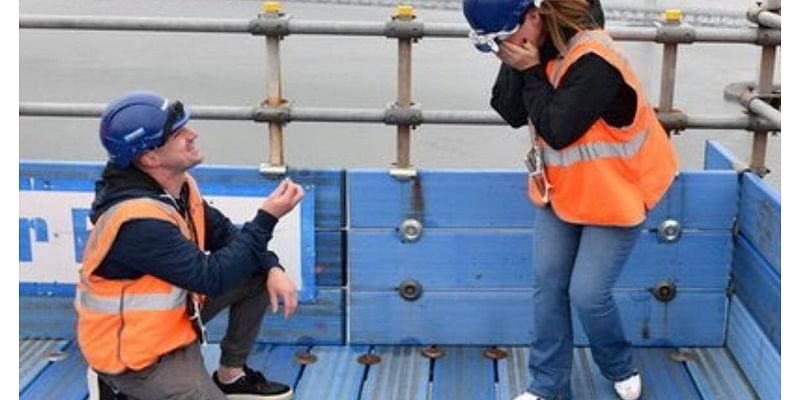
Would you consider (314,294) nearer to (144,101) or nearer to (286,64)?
(144,101)

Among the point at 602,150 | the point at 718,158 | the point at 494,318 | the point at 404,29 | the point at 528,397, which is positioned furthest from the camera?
the point at 718,158

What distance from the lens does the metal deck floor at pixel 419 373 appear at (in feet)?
11.5

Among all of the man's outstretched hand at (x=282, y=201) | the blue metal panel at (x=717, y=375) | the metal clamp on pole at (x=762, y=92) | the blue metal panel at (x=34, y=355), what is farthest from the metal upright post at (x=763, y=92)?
the blue metal panel at (x=34, y=355)

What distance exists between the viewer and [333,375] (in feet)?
12.0

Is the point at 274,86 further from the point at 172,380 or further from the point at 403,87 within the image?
the point at 172,380

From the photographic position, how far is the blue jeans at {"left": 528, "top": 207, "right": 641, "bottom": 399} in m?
3.05

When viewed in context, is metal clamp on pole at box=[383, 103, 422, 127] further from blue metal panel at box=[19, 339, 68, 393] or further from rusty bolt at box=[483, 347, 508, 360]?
blue metal panel at box=[19, 339, 68, 393]

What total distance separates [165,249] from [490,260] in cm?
154

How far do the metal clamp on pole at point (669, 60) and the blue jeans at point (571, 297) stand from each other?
78cm

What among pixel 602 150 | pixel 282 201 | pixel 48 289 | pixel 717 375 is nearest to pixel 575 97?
pixel 602 150

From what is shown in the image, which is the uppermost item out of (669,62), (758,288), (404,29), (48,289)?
(404,29)

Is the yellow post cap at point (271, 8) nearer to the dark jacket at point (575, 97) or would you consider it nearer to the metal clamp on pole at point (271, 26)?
the metal clamp on pole at point (271, 26)

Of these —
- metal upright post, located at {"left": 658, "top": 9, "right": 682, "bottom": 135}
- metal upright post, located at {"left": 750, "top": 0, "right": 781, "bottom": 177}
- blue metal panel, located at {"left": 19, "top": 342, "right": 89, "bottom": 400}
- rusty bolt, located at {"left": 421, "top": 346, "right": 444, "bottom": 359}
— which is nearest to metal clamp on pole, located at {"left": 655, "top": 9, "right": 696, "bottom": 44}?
metal upright post, located at {"left": 658, "top": 9, "right": 682, "bottom": 135}

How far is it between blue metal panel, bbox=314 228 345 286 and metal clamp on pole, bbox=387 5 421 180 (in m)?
0.36
